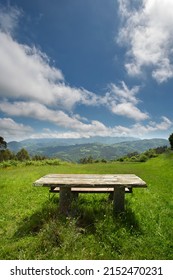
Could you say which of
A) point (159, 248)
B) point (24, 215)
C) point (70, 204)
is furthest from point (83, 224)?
point (24, 215)

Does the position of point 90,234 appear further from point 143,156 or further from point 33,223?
point 143,156

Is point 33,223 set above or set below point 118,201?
below

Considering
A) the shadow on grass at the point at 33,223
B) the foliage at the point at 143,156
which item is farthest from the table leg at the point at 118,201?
the foliage at the point at 143,156

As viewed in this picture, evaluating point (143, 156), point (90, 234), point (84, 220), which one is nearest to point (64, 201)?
point (84, 220)

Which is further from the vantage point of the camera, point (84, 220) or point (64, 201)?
point (64, 201)

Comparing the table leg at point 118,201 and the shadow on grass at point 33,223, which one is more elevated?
the table leg at point 118,201

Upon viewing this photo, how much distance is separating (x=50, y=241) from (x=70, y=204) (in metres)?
1.78

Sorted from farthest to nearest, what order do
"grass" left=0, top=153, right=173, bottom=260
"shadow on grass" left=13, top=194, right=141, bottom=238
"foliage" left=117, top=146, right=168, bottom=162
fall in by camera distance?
"foliage" left=117, top=146, right=168, bottom=162 → "shadow on grass" left=13, top=194, right=141, bottom=238 → "grass" left=0, top=153, right=173, bottom=260

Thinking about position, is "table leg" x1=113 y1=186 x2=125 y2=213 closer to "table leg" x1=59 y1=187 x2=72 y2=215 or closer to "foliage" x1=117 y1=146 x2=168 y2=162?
"table leg" x1=59 y1=187 x2=72 y2=215

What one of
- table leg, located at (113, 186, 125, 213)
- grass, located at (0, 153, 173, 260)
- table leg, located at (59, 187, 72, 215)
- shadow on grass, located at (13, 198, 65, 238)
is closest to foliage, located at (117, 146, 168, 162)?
grass, located at (0, 153, 173, 260)

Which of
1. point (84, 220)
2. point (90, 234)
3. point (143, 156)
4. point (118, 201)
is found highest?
point (118, 201)

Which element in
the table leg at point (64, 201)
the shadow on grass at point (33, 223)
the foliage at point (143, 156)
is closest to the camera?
the shadow on grass at point (33, 223)

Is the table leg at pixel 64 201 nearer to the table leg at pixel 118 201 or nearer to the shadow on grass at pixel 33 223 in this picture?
the shadow on grass at pixel 33 223
